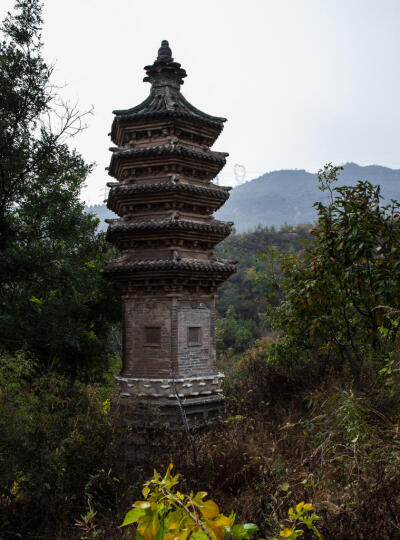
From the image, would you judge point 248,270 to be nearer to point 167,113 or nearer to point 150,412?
point 167,113

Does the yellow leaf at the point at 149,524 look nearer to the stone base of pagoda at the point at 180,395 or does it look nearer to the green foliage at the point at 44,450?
the green foliage at the point at 44,450

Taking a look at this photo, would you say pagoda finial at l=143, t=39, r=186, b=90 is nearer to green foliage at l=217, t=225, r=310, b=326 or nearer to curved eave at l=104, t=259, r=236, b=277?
curved eave at l=104, t=259, r=236, b=277

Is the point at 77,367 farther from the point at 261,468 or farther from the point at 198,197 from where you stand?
the point at 261,468

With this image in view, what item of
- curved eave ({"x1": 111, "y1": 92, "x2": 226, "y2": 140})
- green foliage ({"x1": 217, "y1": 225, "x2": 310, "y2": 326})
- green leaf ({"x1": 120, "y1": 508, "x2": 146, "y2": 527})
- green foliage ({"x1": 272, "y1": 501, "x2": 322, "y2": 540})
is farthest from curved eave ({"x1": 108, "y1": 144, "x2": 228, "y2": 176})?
green foliage ({"x1": 217, "y1": 225, "x2": 310, "y2": 326})

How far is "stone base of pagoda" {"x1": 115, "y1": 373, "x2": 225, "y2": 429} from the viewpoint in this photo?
952cm

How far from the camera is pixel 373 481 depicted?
3900 mm

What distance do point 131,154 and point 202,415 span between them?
714 cm

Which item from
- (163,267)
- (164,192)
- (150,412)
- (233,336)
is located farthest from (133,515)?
(233,336)

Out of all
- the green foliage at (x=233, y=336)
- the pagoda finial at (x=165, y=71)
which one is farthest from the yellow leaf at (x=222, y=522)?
the green foliage at (x=233, y=336)

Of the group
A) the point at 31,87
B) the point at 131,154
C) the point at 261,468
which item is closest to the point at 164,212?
the point at 131,154

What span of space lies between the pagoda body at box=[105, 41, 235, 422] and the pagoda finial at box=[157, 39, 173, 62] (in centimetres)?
167

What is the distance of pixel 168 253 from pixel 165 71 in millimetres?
6151

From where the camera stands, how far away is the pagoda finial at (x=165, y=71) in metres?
12.4

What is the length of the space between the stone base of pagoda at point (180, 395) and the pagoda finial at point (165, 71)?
29.2ft
